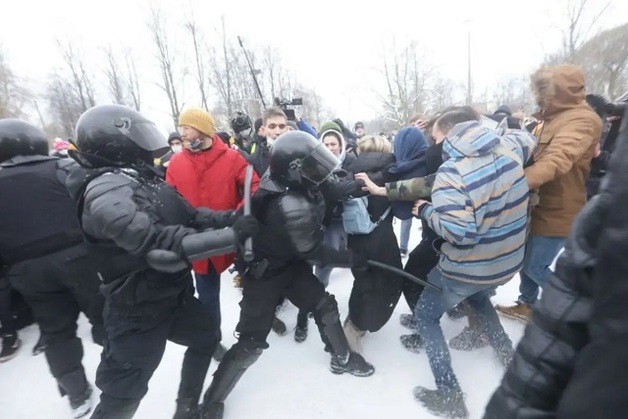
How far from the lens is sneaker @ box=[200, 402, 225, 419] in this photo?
7.65ft

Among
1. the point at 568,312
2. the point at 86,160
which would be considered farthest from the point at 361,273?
the point at 568,312

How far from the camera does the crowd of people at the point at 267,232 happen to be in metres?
1.83

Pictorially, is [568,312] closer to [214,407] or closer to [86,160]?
[86,160]

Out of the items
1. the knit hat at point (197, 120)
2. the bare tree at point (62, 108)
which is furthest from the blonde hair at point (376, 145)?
the bare tree at point (62, 108)

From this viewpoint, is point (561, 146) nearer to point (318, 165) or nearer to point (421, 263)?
point (421, 263)

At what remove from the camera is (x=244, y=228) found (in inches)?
73.8

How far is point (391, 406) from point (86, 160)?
7.55ft

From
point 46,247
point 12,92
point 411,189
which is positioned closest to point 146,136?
point 46,247

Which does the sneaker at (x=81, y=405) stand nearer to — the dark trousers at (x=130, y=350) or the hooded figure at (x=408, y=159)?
the dark trousers at (x=130, y=350)

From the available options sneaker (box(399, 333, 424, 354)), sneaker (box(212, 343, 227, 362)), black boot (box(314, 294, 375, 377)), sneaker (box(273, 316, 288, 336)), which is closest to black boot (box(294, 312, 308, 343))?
sneaker (box(273, 316, 288, 336))

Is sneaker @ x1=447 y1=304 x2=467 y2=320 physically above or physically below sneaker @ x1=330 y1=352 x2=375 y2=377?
below

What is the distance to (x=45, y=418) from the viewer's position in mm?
2588

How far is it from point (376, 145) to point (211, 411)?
7.36 feet

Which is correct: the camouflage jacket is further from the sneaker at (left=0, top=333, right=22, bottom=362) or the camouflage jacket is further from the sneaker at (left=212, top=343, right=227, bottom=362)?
the sneaker at (left=0, top=333, right=22, bottom=362)
